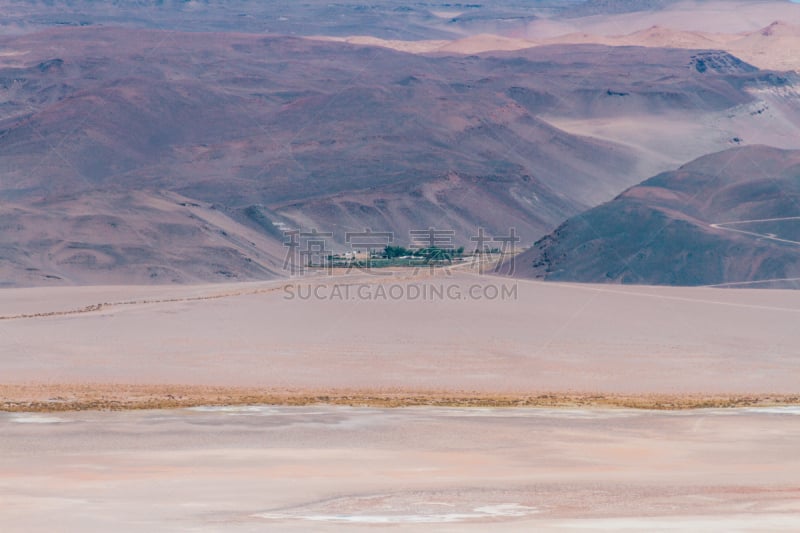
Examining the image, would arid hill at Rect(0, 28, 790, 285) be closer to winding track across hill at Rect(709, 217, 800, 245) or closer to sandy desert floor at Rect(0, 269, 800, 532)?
sandy desert floor at Rect(0, 269, 800, 532)

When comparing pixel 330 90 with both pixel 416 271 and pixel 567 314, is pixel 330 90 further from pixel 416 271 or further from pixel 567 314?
pixel 567 314

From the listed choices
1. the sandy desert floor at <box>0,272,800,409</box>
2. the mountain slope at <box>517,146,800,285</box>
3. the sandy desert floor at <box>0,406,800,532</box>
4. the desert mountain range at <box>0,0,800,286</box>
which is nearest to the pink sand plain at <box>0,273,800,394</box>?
the sandy desert floor at <box>0,272,800,409</box>

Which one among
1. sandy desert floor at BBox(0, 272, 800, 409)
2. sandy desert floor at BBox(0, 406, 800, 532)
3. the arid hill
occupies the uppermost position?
the arid hill

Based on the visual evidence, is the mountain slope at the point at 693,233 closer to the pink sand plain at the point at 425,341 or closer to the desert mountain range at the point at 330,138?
the desert mountain range at the point at 330,138

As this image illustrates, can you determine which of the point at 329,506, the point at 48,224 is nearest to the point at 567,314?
the point at 329,506

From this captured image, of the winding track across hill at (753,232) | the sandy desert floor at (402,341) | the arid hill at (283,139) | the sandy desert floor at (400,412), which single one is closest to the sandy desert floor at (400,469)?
the sandy desert floor at (400,412)
